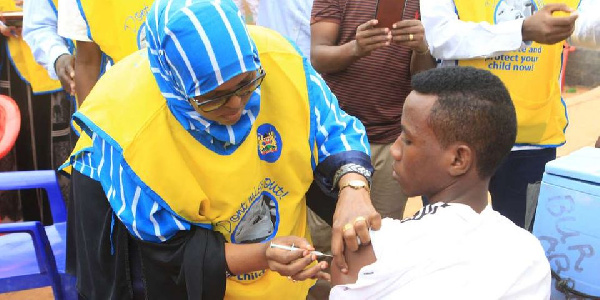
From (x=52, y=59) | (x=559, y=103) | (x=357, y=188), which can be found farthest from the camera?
(x=52, y=59)

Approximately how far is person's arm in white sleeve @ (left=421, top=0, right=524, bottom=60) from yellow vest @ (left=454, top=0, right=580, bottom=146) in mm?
65

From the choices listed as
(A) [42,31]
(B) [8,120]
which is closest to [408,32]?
(A) [42,31]

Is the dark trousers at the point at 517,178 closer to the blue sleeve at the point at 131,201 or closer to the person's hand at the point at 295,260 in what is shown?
the person's hand at the point at 295,260

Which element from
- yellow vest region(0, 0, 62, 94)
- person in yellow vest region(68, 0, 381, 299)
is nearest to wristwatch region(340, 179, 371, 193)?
person in yellow vest region(68, 0, 381, 299)

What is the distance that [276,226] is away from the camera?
2088 mm

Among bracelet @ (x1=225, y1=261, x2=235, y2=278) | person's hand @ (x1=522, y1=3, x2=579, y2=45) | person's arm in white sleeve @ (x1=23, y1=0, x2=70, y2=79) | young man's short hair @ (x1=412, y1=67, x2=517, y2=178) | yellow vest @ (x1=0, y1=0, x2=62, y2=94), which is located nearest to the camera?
young man's short hair @ (x1=412, y1=67, x2=517, y2=178)

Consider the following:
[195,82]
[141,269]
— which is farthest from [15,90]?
[195,82]

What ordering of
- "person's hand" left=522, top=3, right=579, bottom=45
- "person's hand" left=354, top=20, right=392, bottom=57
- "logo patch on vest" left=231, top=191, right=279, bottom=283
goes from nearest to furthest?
"logo patch on vest" left=231, top=191, right=279, bottom=283 < "person's hand" left=522, top=3, right=579, bottom=45 < "person's hand" left=354, top=20, right=392, bottom=57

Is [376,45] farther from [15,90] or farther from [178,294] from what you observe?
[15,90]

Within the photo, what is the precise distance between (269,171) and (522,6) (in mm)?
1407

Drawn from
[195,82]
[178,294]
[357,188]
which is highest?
Result: [195,82]

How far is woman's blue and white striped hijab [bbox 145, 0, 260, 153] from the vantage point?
1659 millimetres

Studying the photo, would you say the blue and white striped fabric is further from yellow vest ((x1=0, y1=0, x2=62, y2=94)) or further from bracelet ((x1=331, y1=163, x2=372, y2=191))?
yellow vest ((x1=0, y1=0, x2=62, y2=94))

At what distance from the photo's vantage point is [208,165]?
1852mm
